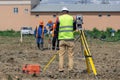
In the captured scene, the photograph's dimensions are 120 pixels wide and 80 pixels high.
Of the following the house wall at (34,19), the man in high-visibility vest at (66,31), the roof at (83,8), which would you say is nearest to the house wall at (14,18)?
the house wall at (34,19)

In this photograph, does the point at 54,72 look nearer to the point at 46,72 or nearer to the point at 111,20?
the point at 46,72

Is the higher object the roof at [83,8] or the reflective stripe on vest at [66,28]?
the reflective stripe on vest at [66,28]

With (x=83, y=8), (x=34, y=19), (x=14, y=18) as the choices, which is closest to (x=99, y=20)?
(x=83, y=8)

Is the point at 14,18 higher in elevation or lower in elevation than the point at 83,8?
lower

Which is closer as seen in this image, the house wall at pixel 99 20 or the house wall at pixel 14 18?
the house wall at pixel 99 20

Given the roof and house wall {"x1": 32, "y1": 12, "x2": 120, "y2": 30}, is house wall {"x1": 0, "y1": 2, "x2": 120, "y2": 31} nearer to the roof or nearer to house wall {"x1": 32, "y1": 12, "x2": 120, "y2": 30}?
house wall {"x1": 32, "y1": 12, "x2": 120, "y2": 30}

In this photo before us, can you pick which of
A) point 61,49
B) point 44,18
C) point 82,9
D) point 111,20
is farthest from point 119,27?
point 61,49

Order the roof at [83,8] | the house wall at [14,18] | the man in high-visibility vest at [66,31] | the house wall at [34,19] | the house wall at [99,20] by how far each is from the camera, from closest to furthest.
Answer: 1. the man in high-visibility vest at [66,31]
2. the house wall at [99,20]
3. the house wall at [34,19]
4. the house wall at [14,18]
5. the roof at [83,8]

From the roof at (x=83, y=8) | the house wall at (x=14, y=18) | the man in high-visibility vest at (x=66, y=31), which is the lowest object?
the house wall at (x=14, y=18)

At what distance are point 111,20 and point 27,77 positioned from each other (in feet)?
230

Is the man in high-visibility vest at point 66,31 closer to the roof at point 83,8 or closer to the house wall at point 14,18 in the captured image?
the house wall at point 14,18

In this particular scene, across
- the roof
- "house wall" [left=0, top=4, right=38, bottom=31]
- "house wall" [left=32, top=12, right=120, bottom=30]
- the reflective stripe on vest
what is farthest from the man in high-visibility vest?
the roof

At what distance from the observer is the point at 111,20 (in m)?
82.0

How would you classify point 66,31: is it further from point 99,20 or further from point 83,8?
point 83,8
